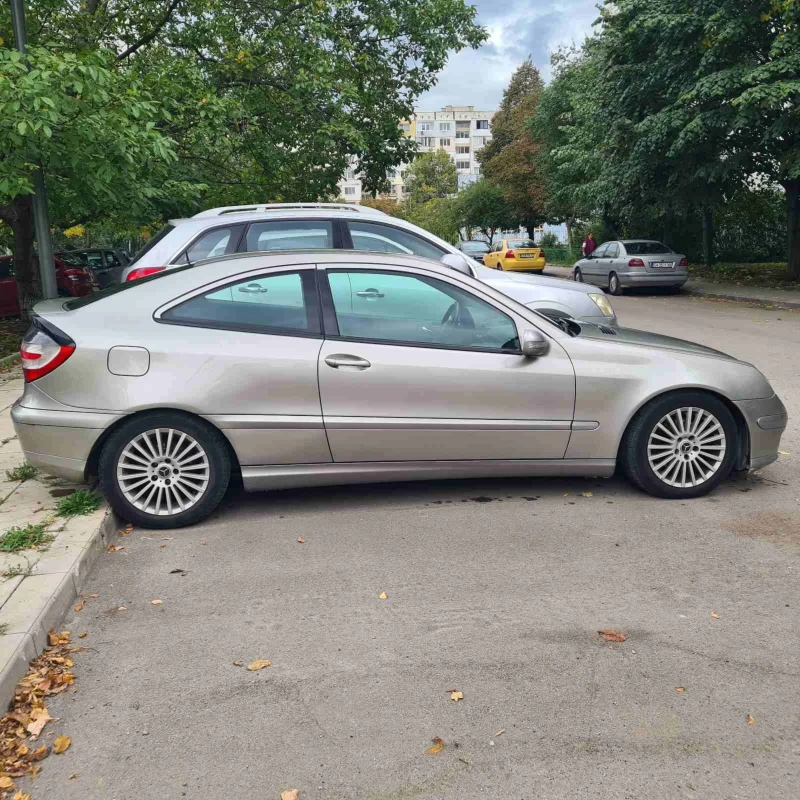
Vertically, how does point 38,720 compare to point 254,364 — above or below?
below

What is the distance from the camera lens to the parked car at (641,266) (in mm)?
23688

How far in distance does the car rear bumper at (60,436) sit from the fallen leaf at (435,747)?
9.77ft

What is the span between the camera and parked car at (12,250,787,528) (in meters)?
5.13

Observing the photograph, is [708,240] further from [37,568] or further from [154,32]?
[37,568]

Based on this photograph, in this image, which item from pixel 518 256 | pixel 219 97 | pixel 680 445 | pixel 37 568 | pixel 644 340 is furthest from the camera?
pixel 518 256

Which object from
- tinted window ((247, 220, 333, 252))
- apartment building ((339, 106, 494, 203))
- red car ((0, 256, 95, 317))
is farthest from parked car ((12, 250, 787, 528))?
apartment building ((339, 106, 494, 203))

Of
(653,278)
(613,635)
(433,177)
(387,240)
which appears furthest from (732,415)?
(433,177)

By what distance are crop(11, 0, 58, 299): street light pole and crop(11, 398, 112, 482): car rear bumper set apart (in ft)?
11.7

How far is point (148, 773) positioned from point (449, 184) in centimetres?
9923

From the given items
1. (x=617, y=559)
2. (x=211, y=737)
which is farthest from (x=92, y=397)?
(x=617, y=559)

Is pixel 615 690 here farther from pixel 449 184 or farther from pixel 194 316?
pixel 449 184

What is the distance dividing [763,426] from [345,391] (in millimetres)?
2723

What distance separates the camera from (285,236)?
25.9ft

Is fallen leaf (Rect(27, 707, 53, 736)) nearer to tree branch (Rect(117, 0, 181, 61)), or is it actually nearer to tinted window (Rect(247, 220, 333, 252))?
tinted window (Rect(247, 220, 333, 252))
